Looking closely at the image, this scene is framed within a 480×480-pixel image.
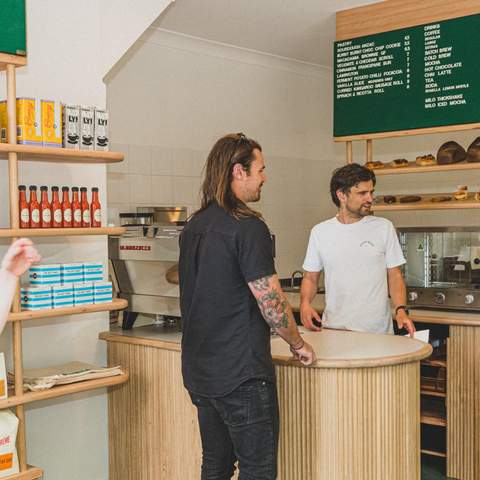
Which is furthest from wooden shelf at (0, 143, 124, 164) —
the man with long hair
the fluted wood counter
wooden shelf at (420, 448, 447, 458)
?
wooden shelf at (420, 448, 447, 458)

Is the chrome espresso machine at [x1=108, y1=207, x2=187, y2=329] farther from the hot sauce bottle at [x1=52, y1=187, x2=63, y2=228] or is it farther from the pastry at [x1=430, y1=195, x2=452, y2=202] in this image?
Result: the pastry at [x1=430, y1=195, x2=452, y2=202]

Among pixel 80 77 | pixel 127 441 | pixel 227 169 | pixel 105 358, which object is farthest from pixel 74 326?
pixel 227 169

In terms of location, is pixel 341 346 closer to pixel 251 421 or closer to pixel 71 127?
pixel 251 421

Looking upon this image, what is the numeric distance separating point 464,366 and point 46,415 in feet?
6.85

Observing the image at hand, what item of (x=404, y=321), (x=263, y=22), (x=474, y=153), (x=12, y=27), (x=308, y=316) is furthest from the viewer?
(x=263, y=22)

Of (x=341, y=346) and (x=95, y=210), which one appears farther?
(x=95, y=210)

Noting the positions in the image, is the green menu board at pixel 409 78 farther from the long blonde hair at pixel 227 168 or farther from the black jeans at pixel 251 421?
the black jeans at pixel 251 421

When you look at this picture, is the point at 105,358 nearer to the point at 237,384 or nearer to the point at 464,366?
the point at 237,384

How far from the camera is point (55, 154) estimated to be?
117 inches

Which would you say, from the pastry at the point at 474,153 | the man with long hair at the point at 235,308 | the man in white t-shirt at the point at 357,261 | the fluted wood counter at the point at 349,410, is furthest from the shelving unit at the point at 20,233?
the pastry at the point at 474,153

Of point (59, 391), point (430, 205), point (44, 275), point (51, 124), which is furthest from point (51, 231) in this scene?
point (430, 205)

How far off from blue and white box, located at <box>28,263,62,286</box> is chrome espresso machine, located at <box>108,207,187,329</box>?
50 centimetres

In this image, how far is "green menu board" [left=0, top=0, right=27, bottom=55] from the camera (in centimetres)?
282

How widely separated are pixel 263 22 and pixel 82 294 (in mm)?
2485
